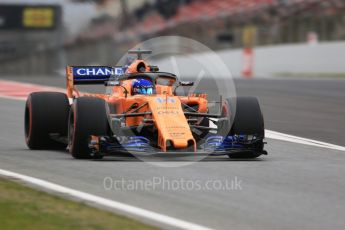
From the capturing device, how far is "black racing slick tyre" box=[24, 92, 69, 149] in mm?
11875

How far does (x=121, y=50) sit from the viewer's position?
4391 centimetres

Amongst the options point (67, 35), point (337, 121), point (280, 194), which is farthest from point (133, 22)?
point (280, 194)

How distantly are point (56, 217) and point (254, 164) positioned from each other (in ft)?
12.3

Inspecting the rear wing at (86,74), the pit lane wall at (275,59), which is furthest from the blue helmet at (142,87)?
the pit lane wall at (275,59)

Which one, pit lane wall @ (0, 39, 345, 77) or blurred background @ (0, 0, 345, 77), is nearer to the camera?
pit lane wall @ (0, 39, 345, 77)

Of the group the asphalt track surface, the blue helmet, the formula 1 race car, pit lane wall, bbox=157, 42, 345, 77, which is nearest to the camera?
the asphalt track surface

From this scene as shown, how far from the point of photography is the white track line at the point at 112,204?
6.98 m

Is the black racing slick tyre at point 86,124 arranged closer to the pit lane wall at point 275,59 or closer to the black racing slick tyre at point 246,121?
the black racing slick tyre at point 246,121

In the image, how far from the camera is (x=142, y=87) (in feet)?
37.3

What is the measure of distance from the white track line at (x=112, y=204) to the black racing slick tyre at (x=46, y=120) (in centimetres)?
266

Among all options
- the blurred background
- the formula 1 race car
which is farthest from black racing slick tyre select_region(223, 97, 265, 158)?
the blurred background

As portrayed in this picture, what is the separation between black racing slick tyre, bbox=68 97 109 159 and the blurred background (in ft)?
72.6

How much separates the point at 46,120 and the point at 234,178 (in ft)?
11.1

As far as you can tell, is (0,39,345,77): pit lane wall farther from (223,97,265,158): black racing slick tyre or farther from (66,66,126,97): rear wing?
(223,97,265,158): black racing slick tyre
